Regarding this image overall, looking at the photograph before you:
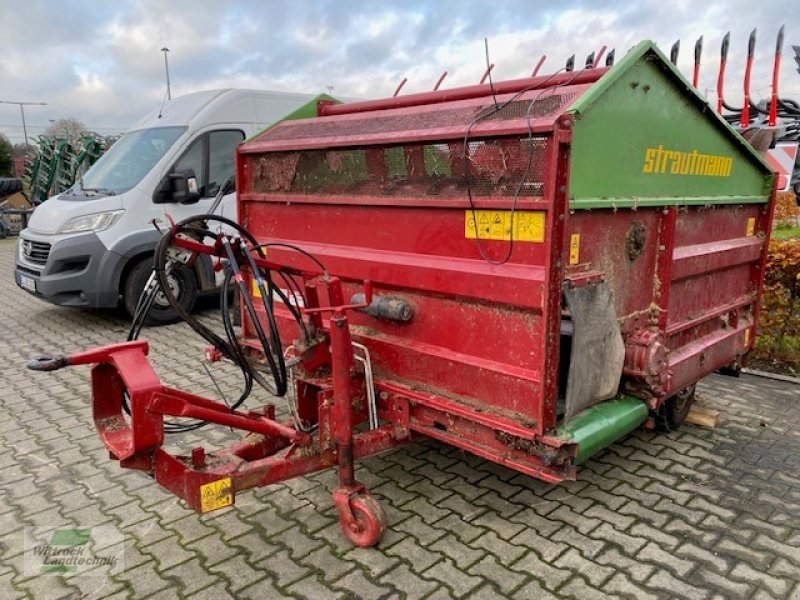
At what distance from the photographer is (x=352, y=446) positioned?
2855 mm

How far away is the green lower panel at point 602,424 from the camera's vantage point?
8.76 feet

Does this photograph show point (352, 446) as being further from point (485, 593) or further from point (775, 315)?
point (775, 315)

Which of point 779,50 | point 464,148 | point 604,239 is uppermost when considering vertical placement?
point 779,50

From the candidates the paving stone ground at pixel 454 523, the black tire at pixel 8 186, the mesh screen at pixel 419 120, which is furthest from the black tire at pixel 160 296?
the black tire at pixel 8 186

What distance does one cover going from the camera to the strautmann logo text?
301cm

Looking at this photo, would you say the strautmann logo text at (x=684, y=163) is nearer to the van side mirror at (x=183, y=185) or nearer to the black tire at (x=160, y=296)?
the black tire at (x=160, y=296)

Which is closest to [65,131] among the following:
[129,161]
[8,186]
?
[8,186]

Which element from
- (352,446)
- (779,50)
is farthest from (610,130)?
(779,50)

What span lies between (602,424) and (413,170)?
4.72 ft

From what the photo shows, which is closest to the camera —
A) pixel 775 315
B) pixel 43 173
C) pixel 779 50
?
pixel 775 315

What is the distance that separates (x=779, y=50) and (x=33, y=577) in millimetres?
7434

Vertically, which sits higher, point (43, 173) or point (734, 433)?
point (43, 173)

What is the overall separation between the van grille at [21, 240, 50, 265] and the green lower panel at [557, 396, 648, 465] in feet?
19.2

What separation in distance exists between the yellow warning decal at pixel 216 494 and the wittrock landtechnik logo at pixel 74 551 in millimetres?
578
